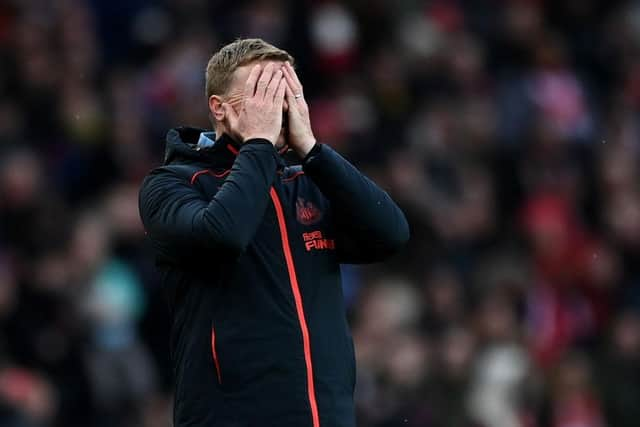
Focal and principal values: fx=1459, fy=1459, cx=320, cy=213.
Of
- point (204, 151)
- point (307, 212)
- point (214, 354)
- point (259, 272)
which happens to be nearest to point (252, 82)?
point (204, 151)

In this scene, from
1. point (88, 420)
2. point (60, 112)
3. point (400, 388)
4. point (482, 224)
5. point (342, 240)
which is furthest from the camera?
point (482, 224)

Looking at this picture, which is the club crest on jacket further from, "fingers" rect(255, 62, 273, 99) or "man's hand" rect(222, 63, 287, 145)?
"fingers" rect(255, 62, 273, 99)

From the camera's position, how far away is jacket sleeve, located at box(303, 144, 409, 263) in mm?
4188

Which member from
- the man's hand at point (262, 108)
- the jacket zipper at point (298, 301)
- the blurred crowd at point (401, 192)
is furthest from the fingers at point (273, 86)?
the blurred crowd at point (401, 192)

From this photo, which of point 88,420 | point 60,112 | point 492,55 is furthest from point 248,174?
point 492,55

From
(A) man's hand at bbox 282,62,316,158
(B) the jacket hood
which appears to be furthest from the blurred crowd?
(A) man's hand at bbox 282,62,316,158

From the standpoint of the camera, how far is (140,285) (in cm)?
950

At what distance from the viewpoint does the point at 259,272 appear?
162 inches

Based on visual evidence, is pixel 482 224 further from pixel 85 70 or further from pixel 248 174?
pixel 248 174

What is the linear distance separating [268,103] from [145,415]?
5.06 m


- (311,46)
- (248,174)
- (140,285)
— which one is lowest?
(140,285)

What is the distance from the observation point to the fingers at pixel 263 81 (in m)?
4.18

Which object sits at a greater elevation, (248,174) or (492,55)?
(248,174)

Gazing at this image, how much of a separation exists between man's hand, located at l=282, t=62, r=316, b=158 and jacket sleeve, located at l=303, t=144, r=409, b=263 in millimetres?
36
